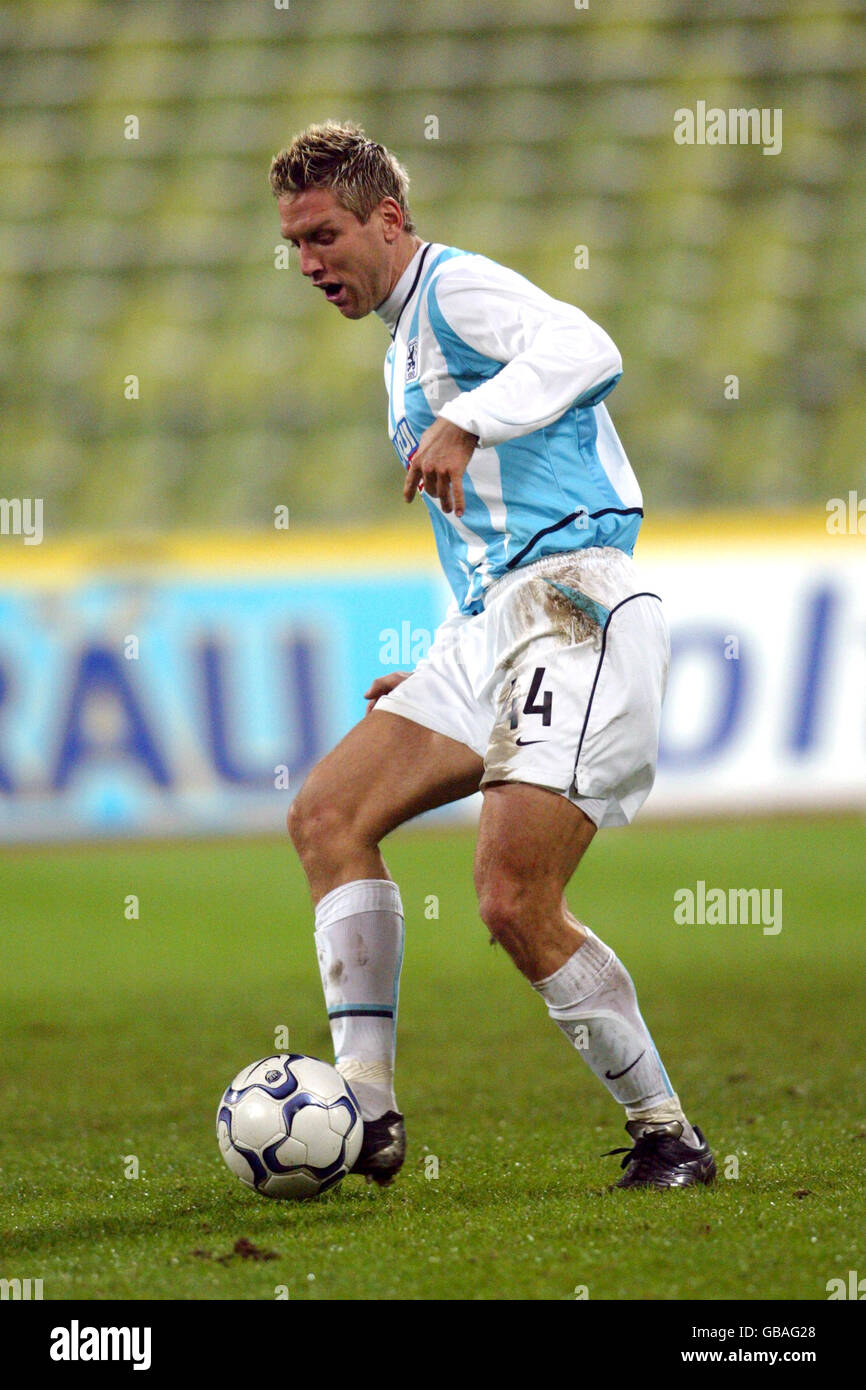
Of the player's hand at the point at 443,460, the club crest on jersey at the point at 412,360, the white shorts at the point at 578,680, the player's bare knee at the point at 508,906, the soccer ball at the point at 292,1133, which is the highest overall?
the club crest on jersey at the point at 412,360

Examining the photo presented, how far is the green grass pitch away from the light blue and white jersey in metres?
1.36

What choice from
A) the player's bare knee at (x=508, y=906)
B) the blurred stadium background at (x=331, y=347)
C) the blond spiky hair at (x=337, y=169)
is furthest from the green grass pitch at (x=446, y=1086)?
the blond spiky hair at (x=337, y=169)

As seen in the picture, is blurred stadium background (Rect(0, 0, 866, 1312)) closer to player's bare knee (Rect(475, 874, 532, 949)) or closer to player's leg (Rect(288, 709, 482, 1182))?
player's leg (Rect(288, 709, 482, 1182))

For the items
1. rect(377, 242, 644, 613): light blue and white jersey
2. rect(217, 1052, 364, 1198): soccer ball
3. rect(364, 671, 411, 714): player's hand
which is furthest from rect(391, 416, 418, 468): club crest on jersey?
rect(217, 1052, 364, 1198): soccer ball

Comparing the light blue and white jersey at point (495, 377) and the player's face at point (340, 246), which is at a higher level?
the player's face at point (340, 246)

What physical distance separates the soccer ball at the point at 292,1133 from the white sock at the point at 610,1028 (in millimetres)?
482

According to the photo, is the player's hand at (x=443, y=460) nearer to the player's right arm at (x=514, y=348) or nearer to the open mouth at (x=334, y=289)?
the player's right arm at (x=514, y=348)

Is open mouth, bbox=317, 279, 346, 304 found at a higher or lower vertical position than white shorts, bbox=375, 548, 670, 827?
higher

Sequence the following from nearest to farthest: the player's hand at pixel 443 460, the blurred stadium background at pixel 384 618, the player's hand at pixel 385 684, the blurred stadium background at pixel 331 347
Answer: the player's hand at pixel 443 460, the blurred stadium background at pixel 384 618, the player's hand at pixel 385 684, the blurred stadium background at pixel 331 347

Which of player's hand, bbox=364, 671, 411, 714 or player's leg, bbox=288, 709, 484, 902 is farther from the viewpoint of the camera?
player's hand, bbox=364, 671, 411, 714

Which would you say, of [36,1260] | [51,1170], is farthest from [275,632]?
[36,1260]

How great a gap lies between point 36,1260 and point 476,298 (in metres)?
2.07

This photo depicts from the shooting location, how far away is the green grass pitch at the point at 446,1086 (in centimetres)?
297

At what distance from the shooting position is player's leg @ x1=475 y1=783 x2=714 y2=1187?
343 cm
